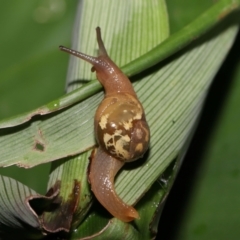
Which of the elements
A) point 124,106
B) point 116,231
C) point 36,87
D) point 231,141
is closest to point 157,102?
point 124,106

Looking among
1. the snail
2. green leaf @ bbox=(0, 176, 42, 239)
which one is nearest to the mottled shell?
the snail

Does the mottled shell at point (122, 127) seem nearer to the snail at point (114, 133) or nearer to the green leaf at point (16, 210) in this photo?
the snail at point (114, 133)

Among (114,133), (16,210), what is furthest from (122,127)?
(16,210)

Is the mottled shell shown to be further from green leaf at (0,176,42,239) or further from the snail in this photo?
green leaf at (0,176,42,239)

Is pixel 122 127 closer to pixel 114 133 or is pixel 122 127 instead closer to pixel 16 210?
pixel 114 133

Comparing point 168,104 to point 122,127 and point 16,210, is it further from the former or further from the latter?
point 16,210

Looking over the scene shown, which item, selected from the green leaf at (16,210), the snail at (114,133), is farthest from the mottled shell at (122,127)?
the green leaf at (16,210)
